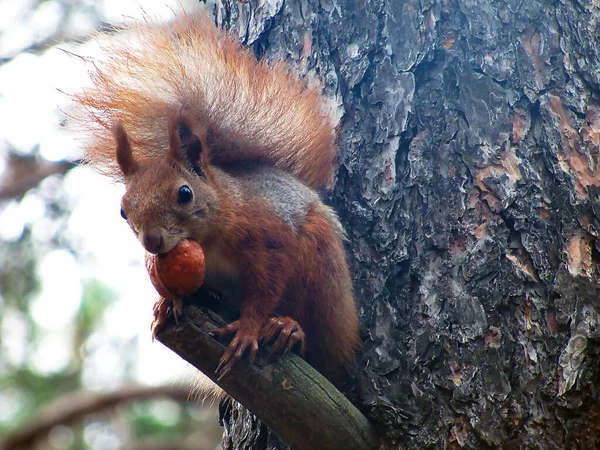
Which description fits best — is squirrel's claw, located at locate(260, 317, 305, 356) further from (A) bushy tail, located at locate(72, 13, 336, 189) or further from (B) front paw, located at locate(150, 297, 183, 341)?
(A) bushy tail, located at locate(72, 13, 336, 189)

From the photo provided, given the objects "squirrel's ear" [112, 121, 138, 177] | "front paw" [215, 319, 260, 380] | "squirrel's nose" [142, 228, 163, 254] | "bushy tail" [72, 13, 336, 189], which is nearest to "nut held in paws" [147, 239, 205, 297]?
"squirrel's nose" [142, 228, 163, 254]

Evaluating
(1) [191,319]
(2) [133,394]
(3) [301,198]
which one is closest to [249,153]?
(3) [301,198]

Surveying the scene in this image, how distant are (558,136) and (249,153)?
0.96 m

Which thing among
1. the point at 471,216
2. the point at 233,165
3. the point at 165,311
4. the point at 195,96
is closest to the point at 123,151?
the point at 195,96

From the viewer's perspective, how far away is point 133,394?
14.2 ft

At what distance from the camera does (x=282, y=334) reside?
170 centimetres

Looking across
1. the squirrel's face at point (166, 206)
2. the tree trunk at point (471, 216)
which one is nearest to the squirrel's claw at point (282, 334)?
the tree trunk at point (471, 216)

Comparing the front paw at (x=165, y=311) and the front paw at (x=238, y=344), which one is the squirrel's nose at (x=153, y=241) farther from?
the front paw at (x=238, y=344)

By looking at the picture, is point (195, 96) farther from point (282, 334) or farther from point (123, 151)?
point (282, 334)

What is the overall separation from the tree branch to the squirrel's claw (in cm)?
6

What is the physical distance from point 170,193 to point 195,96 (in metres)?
0.38

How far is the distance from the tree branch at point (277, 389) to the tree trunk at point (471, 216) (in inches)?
6.9

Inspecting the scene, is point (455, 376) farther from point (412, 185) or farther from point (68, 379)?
point (68, 379)

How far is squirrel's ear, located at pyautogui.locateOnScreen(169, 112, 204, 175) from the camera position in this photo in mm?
1942
